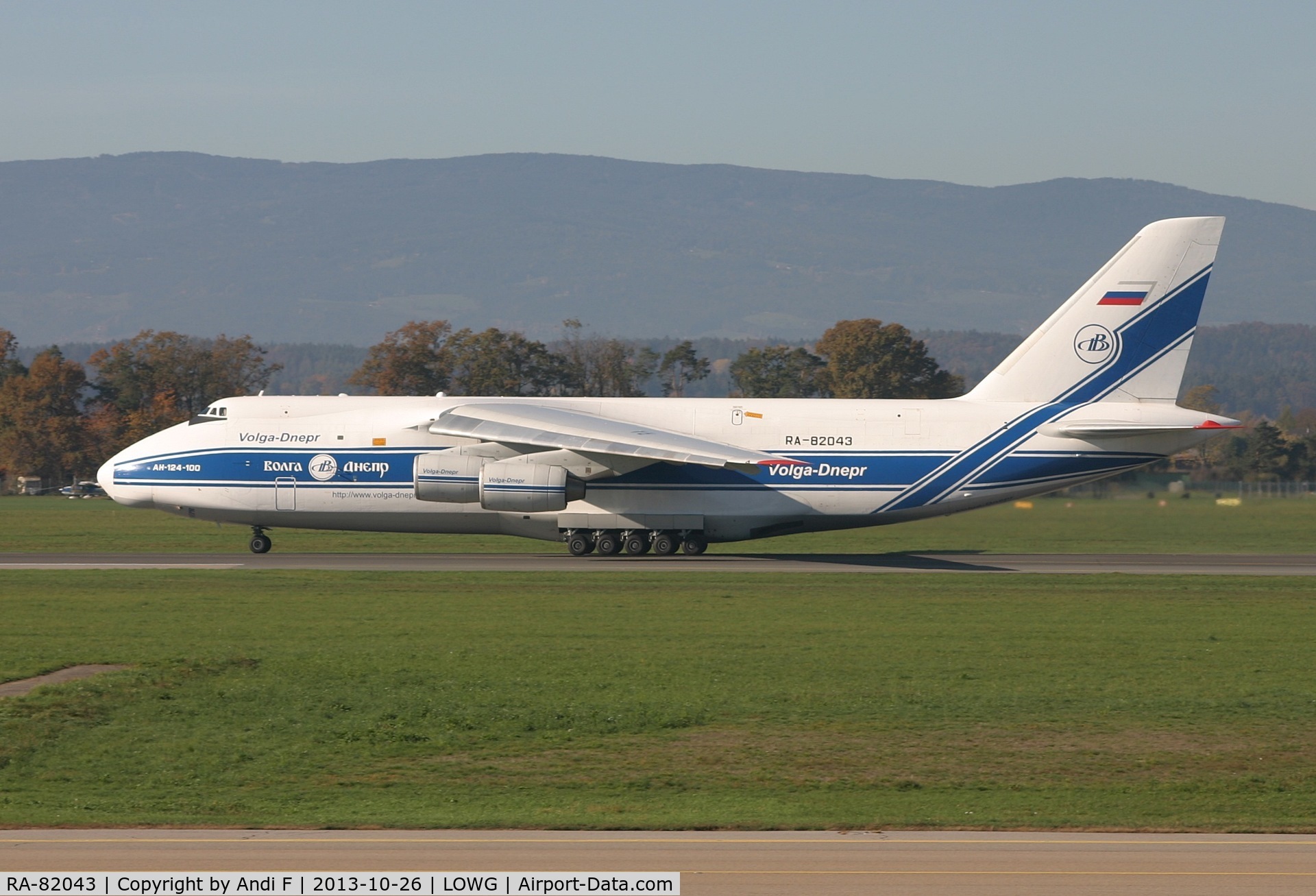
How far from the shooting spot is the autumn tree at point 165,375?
4119 inches

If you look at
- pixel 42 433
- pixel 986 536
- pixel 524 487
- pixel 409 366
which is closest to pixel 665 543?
pixel 524 487

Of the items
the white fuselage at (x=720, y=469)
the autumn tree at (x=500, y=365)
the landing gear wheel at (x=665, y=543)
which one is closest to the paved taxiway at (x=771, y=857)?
the white fuselage at (x=720, y=469)

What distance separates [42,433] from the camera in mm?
100312

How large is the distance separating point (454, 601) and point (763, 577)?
8214 millimetres

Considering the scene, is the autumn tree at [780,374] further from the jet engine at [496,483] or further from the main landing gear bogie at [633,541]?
the jet engine at [496,483]

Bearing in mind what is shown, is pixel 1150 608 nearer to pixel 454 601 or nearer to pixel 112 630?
pixel 454 601

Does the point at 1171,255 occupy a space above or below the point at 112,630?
above

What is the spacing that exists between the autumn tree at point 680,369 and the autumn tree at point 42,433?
46.7 m

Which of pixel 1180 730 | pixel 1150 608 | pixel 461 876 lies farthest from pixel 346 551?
pixel 461 876

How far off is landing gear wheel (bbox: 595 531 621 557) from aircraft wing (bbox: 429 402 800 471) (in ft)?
9.44

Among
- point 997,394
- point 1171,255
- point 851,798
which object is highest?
point 1171,255

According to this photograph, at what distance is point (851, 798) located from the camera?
1297cm

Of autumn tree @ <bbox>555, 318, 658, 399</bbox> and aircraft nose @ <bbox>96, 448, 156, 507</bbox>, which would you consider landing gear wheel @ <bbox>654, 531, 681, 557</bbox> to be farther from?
autumn tree @ <bbox>555, 318, 658, 399</bbox>

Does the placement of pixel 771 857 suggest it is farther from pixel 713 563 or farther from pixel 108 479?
pixel 108 479
